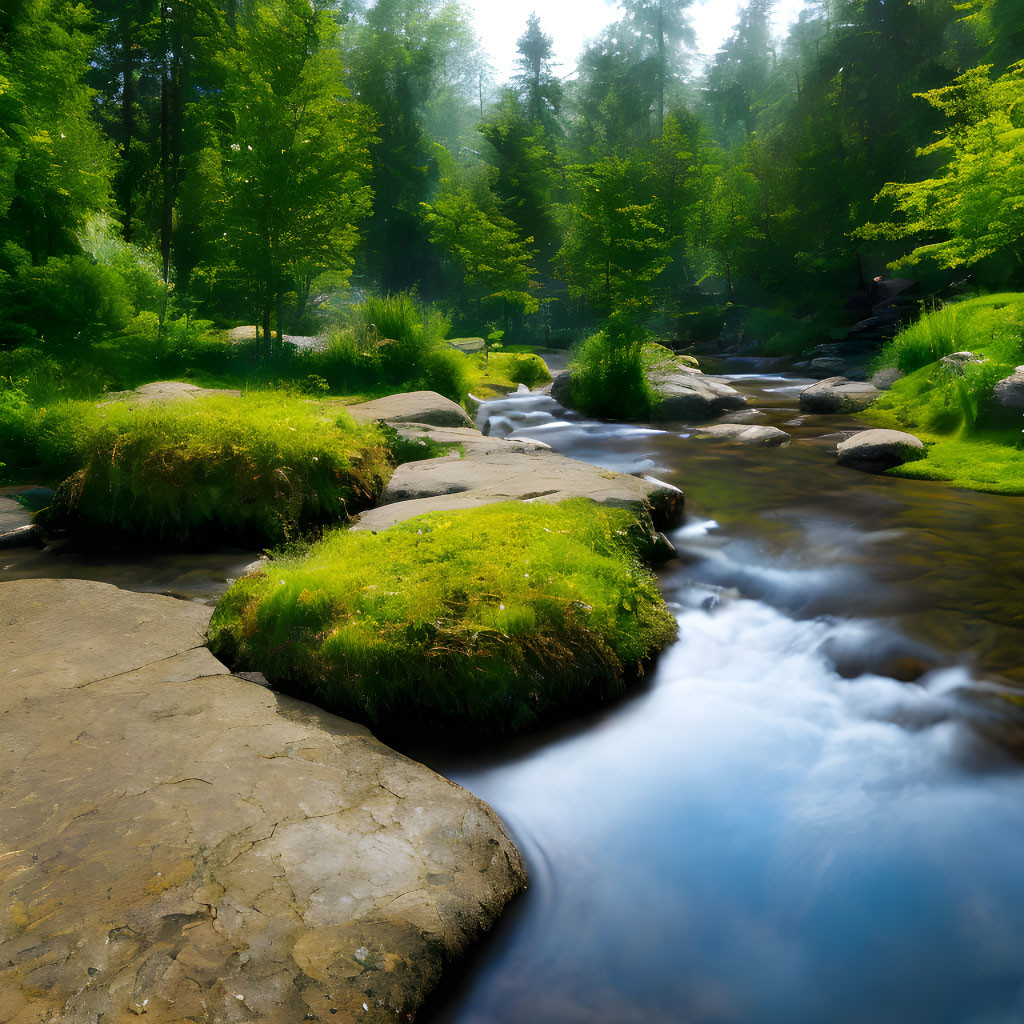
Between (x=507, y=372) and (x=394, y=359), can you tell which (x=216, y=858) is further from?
(x=507, y=372)

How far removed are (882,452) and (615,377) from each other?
6.09 meters

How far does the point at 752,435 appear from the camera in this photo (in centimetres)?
1050

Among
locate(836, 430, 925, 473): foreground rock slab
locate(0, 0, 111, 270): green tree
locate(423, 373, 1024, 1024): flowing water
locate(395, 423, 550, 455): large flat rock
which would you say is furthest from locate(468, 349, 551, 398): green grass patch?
locate(423, 373, 1024, 1024): flowing water

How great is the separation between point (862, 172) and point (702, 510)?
26892 millimetres

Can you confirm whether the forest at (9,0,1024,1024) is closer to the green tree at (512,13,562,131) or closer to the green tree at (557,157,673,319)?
the green tree at (557,157,673,319)

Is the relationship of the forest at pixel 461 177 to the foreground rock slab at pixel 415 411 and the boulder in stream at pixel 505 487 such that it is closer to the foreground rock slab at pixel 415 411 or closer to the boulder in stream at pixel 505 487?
the foreground rock slab at pixel 415 411

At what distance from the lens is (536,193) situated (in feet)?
121

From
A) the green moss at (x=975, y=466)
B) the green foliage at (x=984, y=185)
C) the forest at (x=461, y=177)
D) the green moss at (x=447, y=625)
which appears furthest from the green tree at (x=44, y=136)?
the green foliage at (x=984, y=185)

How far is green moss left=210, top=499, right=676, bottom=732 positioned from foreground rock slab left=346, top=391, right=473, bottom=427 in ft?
15.5

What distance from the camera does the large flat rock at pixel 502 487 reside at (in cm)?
569

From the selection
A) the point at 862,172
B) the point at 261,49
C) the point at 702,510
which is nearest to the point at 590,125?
the point at 862,172

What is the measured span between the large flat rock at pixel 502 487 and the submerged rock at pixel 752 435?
4.05 metres

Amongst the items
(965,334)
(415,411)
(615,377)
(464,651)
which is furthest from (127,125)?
(464,651)

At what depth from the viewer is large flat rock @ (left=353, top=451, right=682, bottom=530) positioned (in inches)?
224
